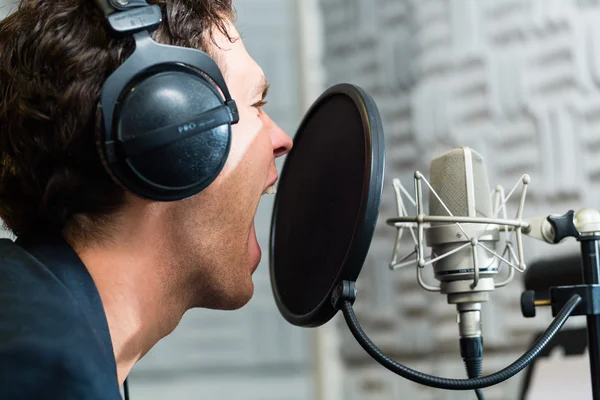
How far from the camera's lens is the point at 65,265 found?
3.10 feet

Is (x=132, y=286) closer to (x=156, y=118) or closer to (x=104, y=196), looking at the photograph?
(x=104, y=196)

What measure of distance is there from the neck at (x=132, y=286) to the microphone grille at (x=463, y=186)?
40cm

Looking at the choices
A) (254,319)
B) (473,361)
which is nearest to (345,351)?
(254,319)

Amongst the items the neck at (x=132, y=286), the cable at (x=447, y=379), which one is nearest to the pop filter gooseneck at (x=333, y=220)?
the cable at (x=447, y=379)

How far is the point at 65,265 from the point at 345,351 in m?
1.43

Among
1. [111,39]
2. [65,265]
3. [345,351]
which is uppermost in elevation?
[111,39]

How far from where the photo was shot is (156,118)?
2.84 ft

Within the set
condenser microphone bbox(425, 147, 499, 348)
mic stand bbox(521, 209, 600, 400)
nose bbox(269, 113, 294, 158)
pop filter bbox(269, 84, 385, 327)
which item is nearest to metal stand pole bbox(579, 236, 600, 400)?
mic stand bbox(521, 209, 600, 400)

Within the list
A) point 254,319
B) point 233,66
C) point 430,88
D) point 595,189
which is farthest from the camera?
point 254,319

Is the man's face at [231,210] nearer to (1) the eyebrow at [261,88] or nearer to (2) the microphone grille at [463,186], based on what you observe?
(1) the eyebrow at [261,88]

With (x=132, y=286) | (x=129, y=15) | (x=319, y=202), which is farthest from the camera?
(x=319, y=202)

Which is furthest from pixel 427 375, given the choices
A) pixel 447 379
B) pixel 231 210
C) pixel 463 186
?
pixel 231 210

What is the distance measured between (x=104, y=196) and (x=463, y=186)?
0.50 meters

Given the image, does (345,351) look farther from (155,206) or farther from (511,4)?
(155,206)
